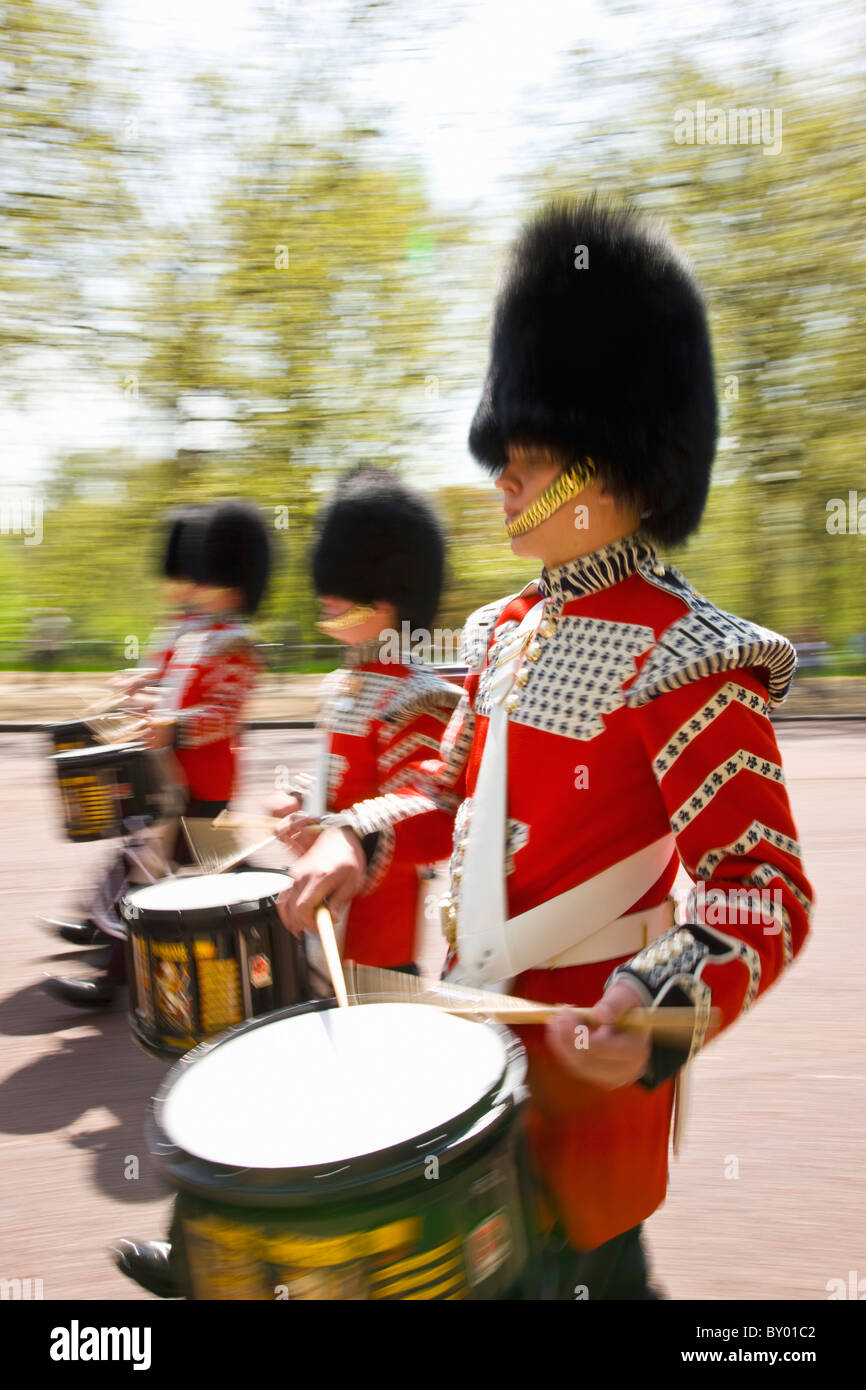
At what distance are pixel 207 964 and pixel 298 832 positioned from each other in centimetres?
82

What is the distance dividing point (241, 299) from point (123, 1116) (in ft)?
42.6

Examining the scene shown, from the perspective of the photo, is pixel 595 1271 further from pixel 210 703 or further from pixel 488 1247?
pixel 210 703

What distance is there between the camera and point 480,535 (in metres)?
12.9

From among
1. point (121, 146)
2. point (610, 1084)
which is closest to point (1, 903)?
point (610, 1084)

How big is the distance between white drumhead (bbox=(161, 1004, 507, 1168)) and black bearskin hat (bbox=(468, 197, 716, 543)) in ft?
2.57

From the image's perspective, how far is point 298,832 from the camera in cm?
194

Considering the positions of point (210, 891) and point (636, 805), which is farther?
point (210, 891)

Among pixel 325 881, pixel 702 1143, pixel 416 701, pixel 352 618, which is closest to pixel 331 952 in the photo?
pixel 325 881

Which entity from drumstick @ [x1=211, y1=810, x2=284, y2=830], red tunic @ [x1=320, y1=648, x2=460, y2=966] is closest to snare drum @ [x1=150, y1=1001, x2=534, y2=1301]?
drumstick @ [x1=211, y1=810, x2=284, y2=830]

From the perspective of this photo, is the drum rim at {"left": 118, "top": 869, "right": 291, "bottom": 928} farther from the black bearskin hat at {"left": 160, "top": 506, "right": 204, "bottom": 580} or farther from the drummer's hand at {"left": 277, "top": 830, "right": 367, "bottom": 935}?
the black bearskin hat at {"left": 160, "top": 506, "right": 204, "bottom": 580}

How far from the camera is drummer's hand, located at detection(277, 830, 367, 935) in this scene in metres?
1.66

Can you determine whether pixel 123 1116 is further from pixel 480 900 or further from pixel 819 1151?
pixel 480 900

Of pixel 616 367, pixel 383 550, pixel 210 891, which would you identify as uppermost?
pixel 616 367
